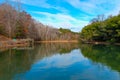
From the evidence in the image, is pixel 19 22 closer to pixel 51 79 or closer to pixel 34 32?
pixel 34 32

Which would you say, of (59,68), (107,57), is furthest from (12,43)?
(59,68)

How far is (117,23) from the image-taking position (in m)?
37.6

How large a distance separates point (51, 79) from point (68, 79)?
758mm

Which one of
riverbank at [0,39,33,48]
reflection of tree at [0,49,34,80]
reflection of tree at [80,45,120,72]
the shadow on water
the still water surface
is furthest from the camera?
riverbank at [0,39,33,48]

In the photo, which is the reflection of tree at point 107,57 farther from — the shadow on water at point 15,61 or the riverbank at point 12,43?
the riverbank at point 12,43

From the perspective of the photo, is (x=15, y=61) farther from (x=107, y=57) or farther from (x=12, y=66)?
(x=107, y=57)

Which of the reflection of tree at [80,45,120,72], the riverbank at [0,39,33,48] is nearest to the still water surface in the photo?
the reflection of tree at [80,45,120,72]

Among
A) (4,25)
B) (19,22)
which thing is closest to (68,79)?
(4,25)

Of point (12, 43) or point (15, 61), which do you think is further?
point (12, 43)

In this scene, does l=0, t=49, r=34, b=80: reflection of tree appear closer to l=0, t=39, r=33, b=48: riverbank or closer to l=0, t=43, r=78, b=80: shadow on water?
l=0, t=43, r=78, b=80: shadow on water

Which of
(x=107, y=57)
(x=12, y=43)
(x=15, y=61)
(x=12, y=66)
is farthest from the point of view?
(x=12, y=43)

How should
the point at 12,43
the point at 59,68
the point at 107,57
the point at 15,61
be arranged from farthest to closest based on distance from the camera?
the point at 12,43 → the point at 107,57 → the point at 15,61 → the point at 59,68

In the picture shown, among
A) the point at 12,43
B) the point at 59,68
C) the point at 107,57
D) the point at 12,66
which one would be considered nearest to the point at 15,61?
the point at 12,66

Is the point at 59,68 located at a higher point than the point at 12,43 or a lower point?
lower
